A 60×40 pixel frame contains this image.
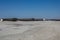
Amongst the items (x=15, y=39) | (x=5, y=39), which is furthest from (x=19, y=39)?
(x=5, y=39)

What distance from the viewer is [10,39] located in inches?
411

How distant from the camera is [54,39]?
33.8ft

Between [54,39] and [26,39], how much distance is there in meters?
2.14

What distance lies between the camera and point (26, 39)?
10484 millimetres

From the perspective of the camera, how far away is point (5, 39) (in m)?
10.3

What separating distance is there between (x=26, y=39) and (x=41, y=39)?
45.5 inches

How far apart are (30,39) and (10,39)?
1.54 metres

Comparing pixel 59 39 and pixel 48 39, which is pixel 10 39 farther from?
pixel 59 39

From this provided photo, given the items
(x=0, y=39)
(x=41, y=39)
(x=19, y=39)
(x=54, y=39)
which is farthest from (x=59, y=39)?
(x=0, y=39)

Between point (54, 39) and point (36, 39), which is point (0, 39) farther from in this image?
point (54, 39)

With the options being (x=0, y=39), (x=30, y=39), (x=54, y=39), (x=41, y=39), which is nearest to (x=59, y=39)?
(x=54, y=39)

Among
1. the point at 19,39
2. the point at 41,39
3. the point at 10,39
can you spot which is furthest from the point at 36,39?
the point at 10,39

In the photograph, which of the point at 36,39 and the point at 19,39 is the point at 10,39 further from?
the point at 36,39

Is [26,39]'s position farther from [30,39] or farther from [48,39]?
[48,39]
